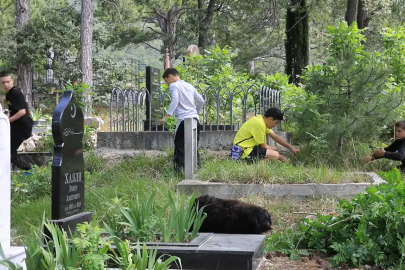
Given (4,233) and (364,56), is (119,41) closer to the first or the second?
(364,56)

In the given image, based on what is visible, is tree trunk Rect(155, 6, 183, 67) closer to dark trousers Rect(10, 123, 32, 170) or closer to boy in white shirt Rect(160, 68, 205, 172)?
dark trousers Rect(10, 123, 32, 170)

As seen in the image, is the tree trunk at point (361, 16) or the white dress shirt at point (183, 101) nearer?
the white dress shirt at point (183, 101)

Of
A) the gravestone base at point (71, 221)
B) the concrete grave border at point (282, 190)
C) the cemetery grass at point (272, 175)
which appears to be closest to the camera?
the gravestone base at point (71, 221)

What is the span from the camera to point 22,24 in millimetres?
27500

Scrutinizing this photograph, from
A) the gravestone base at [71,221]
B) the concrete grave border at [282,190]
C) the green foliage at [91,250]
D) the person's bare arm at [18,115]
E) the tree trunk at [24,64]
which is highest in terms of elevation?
the tree trunk at [24,64]

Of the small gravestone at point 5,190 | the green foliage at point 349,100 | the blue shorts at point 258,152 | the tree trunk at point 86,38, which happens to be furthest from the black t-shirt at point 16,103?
the tree trunk at point 86,38

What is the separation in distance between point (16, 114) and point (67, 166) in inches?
227

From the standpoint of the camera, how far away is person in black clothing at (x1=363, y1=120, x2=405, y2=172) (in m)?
9.25

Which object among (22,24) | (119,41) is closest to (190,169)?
(22,24)

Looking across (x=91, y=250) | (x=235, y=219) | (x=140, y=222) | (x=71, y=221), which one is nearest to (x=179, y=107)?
(x=235, y=219)

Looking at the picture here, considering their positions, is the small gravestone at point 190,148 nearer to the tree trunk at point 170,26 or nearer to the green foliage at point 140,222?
the green foliage at point 140,222

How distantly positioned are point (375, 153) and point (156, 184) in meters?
3.34

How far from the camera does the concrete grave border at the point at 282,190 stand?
25.7ft

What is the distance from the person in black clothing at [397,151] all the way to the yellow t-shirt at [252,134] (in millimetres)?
1570
